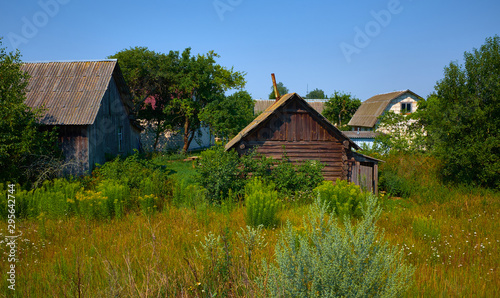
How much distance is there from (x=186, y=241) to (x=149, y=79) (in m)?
20.9

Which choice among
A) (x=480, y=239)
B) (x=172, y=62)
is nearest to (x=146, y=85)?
(x=172, y=62)

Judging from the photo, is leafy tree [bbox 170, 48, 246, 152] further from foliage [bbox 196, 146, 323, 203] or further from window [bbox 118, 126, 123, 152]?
foliage [bbox 196, 146, 323, 203]

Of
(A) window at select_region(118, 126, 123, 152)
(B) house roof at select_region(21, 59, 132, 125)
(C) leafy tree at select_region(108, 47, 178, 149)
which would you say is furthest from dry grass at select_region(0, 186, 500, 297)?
(C) leafy tree at select_region(108, 47, 178, 149)

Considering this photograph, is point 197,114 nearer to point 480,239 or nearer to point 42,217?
point 42,217

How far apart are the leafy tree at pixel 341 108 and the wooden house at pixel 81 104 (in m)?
32.7

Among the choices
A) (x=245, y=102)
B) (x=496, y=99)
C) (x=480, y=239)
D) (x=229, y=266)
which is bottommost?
(x=480, y=239)

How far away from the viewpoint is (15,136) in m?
10.5

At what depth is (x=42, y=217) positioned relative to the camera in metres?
7.80

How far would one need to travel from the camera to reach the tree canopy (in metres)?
23.9

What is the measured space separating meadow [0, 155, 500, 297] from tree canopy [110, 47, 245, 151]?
12822mm

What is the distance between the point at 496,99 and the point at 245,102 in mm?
17392

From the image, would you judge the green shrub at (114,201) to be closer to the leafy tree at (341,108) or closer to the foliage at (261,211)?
the foliage at (261,211)

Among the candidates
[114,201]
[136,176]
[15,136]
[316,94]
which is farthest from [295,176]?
[316,94]

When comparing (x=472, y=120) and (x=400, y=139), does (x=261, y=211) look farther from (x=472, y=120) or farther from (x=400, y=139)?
(x=400, y=139)
